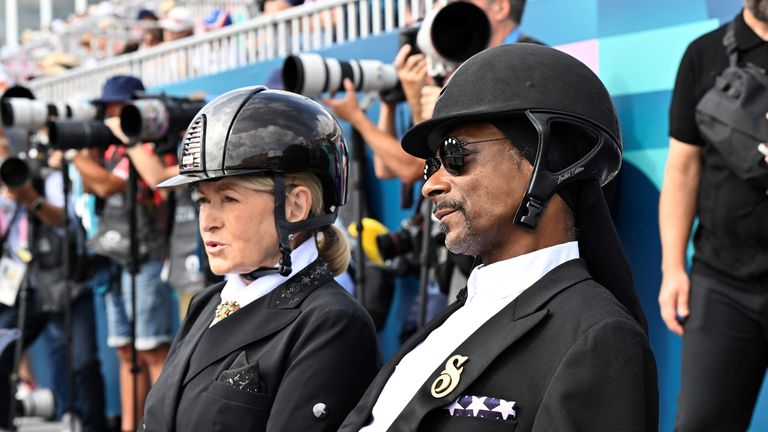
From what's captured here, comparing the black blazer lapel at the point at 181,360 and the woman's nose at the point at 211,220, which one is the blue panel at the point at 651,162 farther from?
the woman's nose at the point at 211,220

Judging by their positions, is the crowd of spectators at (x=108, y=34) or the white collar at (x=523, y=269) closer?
the white collar at (x=523, y=269)

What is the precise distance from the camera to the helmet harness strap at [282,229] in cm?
283

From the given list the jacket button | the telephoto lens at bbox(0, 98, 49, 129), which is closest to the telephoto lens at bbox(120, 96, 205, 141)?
the telephoto lens at bbox(0, 98, 49, 129)

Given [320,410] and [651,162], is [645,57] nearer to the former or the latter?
[651,162]

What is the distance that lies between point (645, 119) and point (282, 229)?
2.16 meters

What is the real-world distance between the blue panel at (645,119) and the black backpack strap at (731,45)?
28.4 inches

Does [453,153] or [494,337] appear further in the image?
[453,153]

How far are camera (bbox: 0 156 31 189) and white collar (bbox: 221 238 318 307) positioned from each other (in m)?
4.24

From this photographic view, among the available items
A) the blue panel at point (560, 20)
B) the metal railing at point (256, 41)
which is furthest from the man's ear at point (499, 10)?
the metal railing at point (256, 41)

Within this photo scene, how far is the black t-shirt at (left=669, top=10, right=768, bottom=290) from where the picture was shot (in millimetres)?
3453

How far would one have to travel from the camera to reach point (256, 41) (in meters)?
7.58

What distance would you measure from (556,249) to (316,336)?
2.54ft

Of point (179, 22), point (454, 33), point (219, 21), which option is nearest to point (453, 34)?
point (454, 33)

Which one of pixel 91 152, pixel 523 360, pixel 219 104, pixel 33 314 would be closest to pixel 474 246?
pixel 523 360
